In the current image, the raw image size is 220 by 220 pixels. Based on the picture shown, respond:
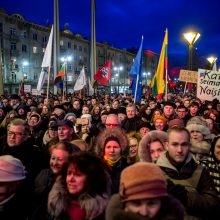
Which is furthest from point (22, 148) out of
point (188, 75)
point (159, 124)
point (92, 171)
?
point (188, 75)

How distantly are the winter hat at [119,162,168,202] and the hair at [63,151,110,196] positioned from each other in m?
0.50

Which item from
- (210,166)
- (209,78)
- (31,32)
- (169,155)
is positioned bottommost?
(210,166)

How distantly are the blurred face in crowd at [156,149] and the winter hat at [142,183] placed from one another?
5.07ft

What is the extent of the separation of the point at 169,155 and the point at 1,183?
1678 mm

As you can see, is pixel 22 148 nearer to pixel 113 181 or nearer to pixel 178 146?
pixel 113 181

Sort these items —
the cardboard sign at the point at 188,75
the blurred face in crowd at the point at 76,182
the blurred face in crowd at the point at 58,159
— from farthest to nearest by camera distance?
the cardboard sign at the point at 188,75
the blurred face in crowd at the point at 58,159
the blurred face in crowd at the point at 76,182

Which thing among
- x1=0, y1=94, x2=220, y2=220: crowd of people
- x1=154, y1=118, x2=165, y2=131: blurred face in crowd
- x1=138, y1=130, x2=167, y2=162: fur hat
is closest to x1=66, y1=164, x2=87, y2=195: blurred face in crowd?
x1=0, y1=94, x2=220, y2=220: crowd of people

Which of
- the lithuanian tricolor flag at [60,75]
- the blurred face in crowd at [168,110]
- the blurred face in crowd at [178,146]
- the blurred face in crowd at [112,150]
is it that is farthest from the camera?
the lithuanian tricolor flag at [60,75]

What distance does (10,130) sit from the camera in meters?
4.45

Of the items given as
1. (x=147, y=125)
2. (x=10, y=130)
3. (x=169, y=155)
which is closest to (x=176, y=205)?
(x=169, y=155)

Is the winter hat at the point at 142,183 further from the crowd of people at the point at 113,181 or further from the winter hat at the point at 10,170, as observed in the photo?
the winter hat at the point at 10,170

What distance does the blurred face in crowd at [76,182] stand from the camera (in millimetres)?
A: 2557

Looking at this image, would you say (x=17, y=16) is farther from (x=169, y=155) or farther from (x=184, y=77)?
(x=169, y=155)

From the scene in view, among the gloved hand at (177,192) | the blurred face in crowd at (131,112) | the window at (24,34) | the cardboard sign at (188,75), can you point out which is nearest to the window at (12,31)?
the window at (24,34)
